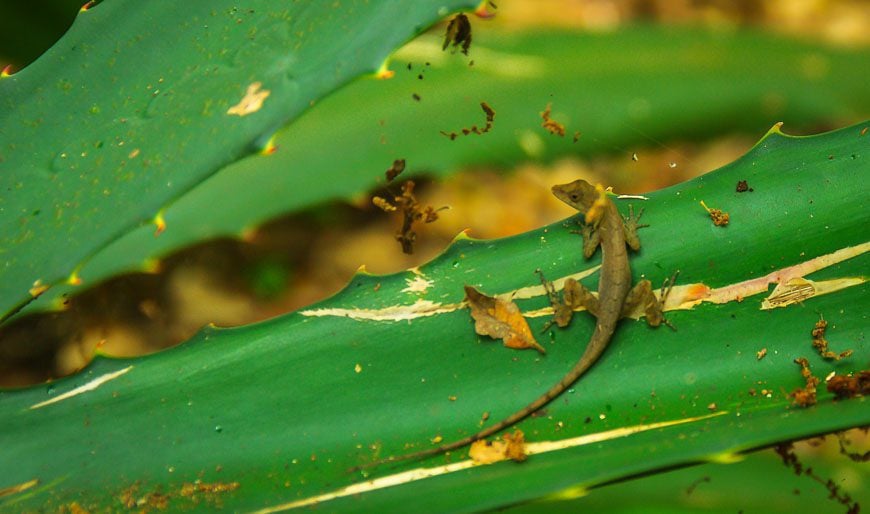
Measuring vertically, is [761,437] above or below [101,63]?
below

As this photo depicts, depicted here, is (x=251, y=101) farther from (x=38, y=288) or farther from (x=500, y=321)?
(x=500, y=321)

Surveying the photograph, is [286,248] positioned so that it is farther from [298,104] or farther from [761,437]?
[761,437]

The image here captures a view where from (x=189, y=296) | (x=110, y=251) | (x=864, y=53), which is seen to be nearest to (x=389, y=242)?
(x=189, y=296)

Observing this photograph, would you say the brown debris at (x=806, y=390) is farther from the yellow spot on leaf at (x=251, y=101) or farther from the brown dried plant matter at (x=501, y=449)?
the yellow spot on leaf at (x=251, y=101)

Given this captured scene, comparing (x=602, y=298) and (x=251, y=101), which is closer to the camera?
(x=251, y=101)

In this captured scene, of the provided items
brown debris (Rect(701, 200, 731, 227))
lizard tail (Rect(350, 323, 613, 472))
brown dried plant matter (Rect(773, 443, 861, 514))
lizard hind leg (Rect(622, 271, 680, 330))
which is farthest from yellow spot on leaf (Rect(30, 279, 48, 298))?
brown dried plant matter (Rect(773, 443, 861, 514))

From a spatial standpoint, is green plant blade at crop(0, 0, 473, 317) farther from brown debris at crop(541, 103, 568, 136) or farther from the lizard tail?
brown debris at crop(541, 103, 568, 136)

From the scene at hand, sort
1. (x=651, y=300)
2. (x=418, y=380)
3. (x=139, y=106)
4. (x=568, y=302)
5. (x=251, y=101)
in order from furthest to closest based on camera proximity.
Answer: (x=568, y=302)
(x=651, y=300)
(x=418, y=380)
(x=139, y=106)
(x=251, y=101)

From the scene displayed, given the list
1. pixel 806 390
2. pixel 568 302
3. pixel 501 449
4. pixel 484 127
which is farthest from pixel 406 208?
pixel 806 390
